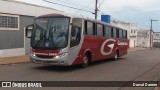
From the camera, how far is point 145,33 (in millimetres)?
99875

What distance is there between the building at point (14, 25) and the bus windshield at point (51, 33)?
8.31 meters

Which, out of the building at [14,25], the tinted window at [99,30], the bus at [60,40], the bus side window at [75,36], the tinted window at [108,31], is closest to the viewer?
the bus at [60,40]

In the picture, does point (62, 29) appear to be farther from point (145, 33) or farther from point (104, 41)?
point (145, 33)

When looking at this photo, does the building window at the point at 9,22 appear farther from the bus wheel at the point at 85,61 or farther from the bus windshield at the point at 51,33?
the bus wheel at the point at 85,61

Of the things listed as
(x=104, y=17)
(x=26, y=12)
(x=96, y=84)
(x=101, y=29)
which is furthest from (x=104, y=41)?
(x=104, y=17)

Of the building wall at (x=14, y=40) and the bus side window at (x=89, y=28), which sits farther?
the building wall at (x=14, y=40)

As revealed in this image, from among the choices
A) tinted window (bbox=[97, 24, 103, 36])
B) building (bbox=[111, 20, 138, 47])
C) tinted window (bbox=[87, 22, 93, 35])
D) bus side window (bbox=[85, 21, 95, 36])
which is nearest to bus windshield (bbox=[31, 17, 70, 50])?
bus side window (bbox=[85, 21, 95, 36])

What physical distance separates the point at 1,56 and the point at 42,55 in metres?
8.82

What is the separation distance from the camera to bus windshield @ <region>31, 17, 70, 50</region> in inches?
645

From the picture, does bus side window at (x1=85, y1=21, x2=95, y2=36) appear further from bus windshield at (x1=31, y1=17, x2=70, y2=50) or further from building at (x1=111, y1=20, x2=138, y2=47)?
building at (x1=111, y1=20, x2=138, y2=47)

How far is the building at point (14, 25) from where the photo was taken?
24641 mm

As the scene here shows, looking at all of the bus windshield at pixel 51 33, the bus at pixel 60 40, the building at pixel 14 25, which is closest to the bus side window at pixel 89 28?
the bus at pixel 60 40

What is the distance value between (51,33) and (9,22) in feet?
32.3

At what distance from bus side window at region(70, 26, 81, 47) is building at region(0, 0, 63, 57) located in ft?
29.3
